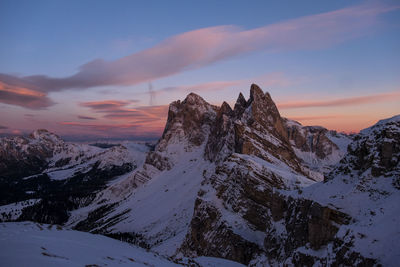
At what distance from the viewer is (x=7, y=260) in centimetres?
1194

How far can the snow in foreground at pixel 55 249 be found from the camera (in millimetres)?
12625

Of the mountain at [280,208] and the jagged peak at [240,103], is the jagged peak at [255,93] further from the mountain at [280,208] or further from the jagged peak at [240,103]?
the jagged peak at [240,103]

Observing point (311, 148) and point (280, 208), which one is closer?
point (280, 208)

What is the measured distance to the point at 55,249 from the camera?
14.9m

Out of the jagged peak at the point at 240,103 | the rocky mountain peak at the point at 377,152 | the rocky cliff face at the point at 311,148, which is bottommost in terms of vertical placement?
the rocky cliff face at the point at 311,148

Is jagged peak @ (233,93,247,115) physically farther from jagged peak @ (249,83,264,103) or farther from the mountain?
the mountain

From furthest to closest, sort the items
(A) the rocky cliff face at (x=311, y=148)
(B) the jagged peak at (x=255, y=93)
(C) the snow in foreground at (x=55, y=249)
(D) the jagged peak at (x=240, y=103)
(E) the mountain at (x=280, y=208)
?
(A) the rocky cliff face at (x=311, y=148)
(D) the jagged peak at (x=240, y=103)
(B) the jagged peak at (x=255, y=93)
(E) the mountain at (x=280, y=208)
(C) the snow in foreground at (x=55, y=249)

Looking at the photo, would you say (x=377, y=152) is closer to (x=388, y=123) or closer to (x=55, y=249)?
(x=388, y=123)

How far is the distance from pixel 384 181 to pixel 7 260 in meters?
33.4

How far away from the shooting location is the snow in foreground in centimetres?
1262

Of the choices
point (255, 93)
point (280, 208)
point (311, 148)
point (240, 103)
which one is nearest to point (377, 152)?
point (280, 208)

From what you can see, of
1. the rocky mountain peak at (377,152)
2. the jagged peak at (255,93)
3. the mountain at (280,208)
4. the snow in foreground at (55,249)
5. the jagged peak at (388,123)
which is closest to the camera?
the snow in foreground at (55,249)

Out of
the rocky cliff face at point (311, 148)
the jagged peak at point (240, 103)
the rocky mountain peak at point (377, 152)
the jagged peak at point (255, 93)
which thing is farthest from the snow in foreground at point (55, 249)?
the rocky cliff face at point (311, 148)

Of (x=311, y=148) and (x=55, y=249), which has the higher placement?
(x=55, y=249)
